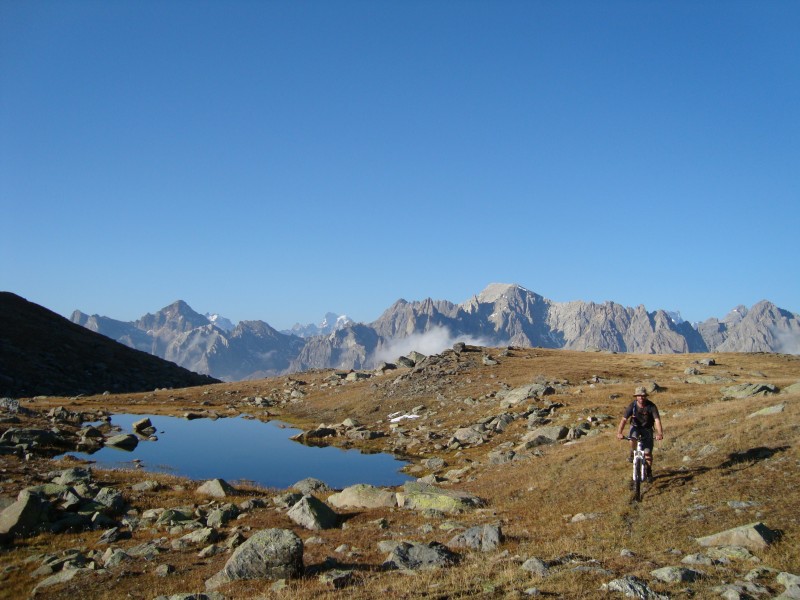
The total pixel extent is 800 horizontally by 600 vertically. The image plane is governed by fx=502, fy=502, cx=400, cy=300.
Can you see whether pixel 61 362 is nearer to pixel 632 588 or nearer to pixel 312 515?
pixel 312 515

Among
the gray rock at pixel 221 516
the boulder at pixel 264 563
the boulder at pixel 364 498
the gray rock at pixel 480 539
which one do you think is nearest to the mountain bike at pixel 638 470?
the gray rock at pixel 480 539

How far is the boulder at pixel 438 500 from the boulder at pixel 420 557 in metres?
9.30

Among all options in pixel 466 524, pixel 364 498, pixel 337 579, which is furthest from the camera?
pixel 364 498

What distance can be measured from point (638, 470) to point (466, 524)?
28.3ft

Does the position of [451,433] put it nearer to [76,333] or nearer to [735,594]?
[735,594]

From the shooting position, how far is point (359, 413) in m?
81.8

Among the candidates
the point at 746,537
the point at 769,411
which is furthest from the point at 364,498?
the point at 769,411

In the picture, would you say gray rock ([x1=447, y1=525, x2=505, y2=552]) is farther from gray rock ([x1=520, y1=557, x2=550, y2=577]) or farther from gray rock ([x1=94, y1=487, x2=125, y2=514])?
gray rock ([x1=94, y1=487, x2=125, y2=514])

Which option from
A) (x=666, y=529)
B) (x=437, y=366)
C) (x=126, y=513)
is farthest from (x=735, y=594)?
(x=437, y=366)

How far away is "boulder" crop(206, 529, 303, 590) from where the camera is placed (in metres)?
17.6

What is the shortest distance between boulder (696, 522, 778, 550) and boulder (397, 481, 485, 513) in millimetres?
13259

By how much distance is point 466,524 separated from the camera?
2433 cm

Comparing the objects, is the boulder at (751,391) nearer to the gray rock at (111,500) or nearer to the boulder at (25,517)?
the gray rock at (111,500)

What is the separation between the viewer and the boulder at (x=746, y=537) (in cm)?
1616
